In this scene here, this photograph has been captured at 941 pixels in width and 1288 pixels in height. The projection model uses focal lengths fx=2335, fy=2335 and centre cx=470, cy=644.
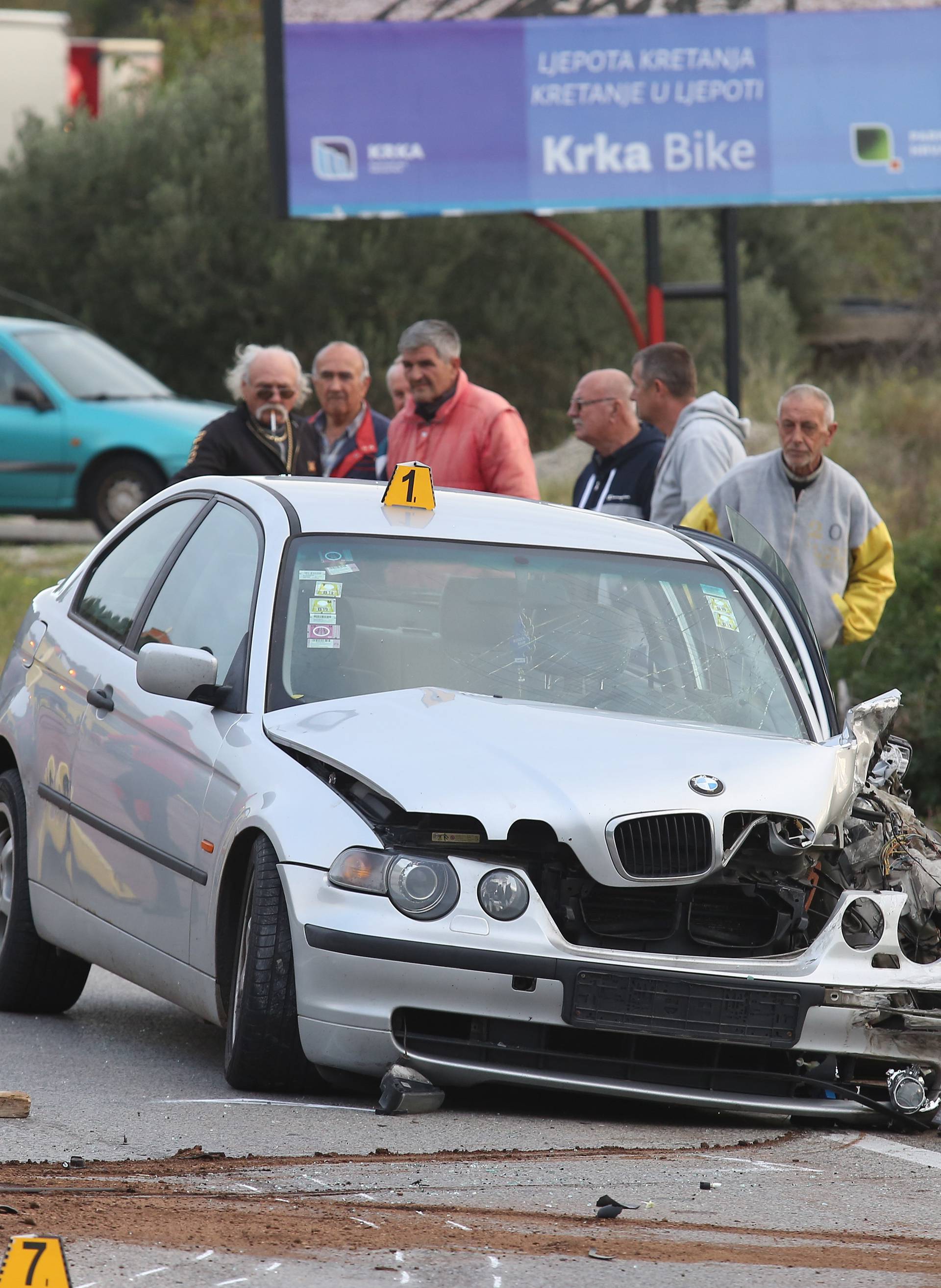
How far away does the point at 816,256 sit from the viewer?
33.6 m

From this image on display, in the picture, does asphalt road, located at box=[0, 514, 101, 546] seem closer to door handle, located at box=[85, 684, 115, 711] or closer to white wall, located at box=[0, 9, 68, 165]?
door handle, located at box=[85, 684, 115, 711]

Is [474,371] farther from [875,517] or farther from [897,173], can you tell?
[875,517]

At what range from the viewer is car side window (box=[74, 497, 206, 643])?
6965 millimetres

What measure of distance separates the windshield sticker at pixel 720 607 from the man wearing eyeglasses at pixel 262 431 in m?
3.43

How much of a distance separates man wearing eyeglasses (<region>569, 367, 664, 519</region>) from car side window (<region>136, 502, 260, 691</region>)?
289cm

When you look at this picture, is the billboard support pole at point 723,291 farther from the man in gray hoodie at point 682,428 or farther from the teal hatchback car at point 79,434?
the teal hatchback car at point 79,434

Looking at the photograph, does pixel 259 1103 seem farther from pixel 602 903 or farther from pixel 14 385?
pixel 14 385

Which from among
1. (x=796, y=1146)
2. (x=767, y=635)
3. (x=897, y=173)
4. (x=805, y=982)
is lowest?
(x=796, y=1146)

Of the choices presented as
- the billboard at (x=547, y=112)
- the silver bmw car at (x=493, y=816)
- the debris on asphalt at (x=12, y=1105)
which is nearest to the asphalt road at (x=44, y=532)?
the billboard at (x=547, y=112)

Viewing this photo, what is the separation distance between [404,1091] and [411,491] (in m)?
1.93

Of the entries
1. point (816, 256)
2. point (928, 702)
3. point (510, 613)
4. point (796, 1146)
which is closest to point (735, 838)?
point (796, 1146)

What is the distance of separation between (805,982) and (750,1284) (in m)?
1.52

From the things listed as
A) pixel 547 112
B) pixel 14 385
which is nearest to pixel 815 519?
pixel 547 112

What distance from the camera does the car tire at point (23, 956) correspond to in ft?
23.4
